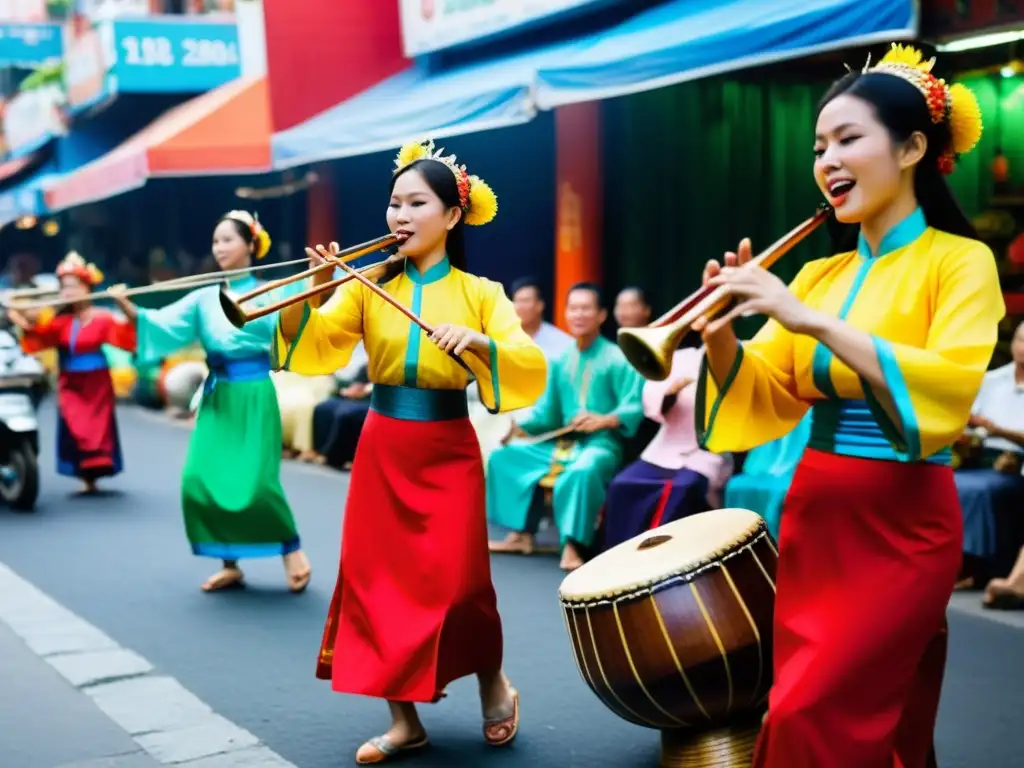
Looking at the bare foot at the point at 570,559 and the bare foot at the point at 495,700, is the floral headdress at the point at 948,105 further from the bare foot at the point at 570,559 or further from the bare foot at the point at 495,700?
the bare foot at the point at 570,559

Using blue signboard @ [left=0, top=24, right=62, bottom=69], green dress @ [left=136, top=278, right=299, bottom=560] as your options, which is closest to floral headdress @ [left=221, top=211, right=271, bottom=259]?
green dress @ [left=136, top=278, right=299, bottom=560]

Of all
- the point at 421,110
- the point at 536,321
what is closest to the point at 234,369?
the point at 536,321

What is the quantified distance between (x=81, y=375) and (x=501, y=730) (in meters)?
6.24

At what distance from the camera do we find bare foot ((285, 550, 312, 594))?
6.64 m

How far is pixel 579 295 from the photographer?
24.6 ft

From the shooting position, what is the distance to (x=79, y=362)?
9695mm

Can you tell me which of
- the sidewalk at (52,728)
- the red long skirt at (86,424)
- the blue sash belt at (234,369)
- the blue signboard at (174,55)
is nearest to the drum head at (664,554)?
the sidewalk at (52,728)

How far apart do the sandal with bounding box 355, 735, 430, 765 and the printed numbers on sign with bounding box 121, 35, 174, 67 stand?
53.0 ft

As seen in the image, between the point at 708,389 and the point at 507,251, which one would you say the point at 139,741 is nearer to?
the point at 708,389

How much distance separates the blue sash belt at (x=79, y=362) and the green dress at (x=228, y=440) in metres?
3.23

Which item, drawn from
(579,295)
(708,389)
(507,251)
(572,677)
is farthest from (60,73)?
(708,389)

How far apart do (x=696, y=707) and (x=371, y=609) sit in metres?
1.07

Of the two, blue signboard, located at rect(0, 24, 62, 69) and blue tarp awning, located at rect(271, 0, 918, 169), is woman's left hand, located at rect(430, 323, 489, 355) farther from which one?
blue signboard, located at rect(0, 24, 62, 69)

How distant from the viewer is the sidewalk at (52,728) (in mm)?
4223
